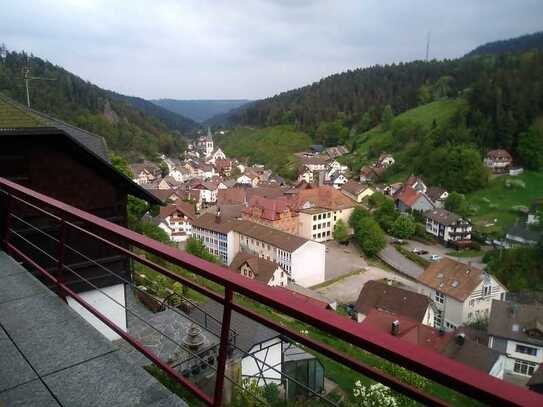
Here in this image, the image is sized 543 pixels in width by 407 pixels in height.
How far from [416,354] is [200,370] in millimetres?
5617

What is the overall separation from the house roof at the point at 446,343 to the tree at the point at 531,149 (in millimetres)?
46868

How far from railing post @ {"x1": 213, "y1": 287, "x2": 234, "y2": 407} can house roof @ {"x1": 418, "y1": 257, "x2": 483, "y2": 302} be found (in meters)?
26.2

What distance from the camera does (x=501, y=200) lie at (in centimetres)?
4919

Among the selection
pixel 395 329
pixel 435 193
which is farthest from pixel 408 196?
pixel 395 329

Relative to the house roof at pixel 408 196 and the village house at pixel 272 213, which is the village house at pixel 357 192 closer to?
the house roof at pixel 408 196

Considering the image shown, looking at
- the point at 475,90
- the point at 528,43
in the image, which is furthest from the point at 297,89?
the point at 528,43

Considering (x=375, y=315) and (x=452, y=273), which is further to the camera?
(x=452, y=273)

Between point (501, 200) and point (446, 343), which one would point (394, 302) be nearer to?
point (446, 343)

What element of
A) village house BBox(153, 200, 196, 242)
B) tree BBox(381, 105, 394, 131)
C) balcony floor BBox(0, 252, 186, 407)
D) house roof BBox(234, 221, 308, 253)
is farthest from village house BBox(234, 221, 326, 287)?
tree BBox(381, 105, 394, 131)

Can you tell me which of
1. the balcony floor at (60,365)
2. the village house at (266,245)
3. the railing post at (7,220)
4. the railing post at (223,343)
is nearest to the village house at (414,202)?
the village house at (266,245)

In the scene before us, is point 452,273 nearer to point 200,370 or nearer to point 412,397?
point 200,370

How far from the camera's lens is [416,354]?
1.10 m

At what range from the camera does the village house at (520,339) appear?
2094 centimetres

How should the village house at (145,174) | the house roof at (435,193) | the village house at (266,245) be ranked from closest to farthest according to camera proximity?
the village house at (266,245), the house roof at (435,193), the village house at (145,174)
